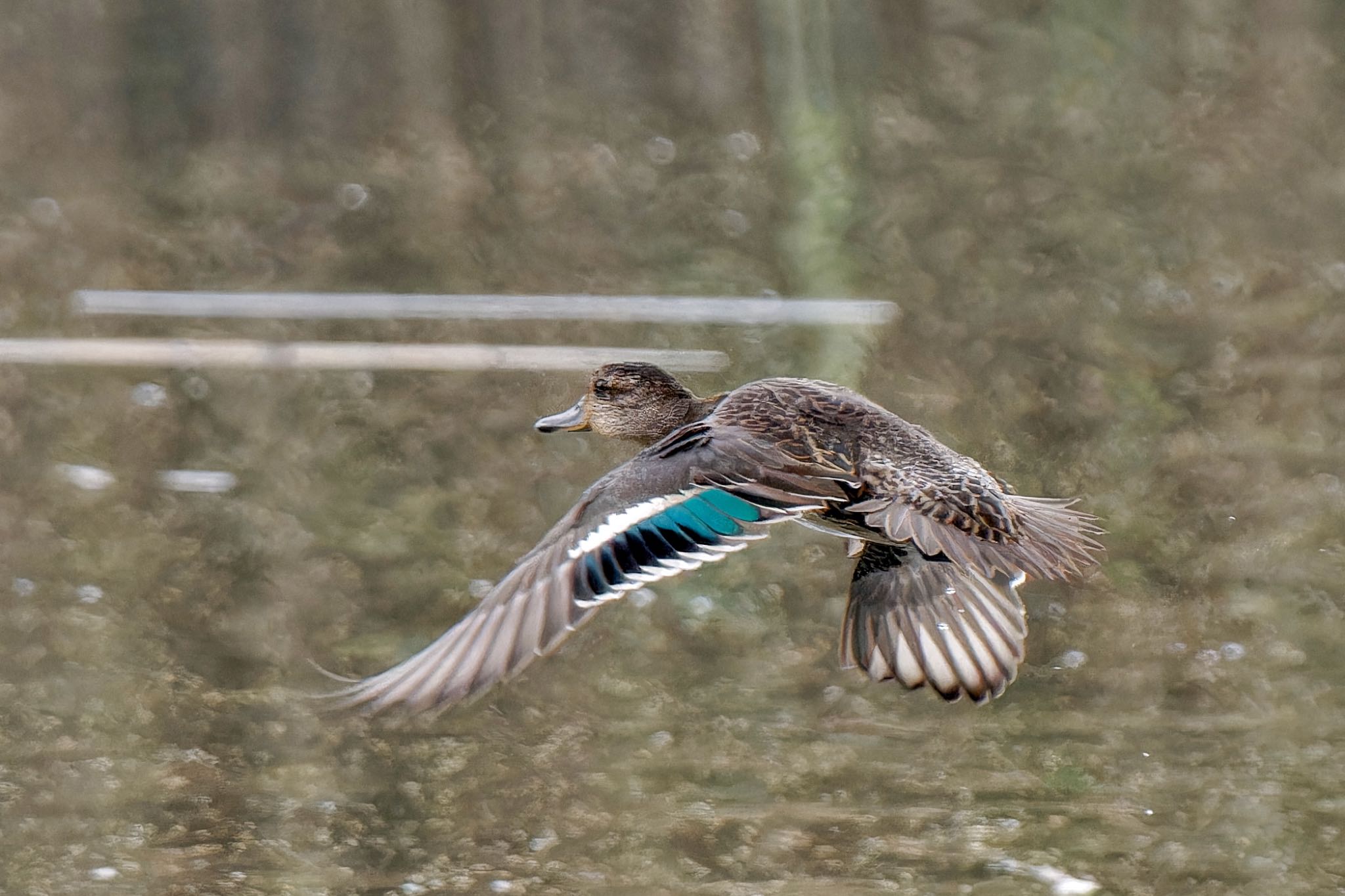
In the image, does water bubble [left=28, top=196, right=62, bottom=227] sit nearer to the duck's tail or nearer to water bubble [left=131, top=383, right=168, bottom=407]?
water bubble [left=131, top=383, right=168, bottom=407]

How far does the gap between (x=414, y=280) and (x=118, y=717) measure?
1.25 metres

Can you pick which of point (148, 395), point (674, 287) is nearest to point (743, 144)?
point (674, 287)

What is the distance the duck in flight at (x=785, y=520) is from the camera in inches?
97.1

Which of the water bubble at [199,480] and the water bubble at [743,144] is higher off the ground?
the water bubble at [743,144]

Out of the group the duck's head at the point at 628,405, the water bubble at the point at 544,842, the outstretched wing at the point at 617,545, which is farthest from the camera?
the duck's head at the point at 628,405

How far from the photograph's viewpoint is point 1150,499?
3.88 metres

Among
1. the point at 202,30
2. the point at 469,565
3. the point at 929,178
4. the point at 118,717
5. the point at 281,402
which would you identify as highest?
the point at 202,30

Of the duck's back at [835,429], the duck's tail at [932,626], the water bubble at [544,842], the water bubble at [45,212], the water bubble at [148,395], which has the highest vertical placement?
the water bubble at [45,212]

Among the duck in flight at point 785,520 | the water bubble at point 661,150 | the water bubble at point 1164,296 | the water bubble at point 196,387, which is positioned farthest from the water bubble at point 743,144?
the water bubble at point 196,387

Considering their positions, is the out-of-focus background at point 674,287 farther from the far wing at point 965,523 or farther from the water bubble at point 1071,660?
the far wing at point 965,523

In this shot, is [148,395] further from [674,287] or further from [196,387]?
[674,287]

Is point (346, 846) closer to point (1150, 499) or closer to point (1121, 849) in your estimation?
point (1121, 849)

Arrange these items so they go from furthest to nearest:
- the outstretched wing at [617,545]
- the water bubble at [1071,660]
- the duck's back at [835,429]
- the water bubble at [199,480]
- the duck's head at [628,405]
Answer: the water bubble at [199,480] < the water bubble at [1071,660] < the duck's head at [628,405] < the duck's back at [835,429] < the outstretched wing at [617,545]

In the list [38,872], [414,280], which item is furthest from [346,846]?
[414,280]
